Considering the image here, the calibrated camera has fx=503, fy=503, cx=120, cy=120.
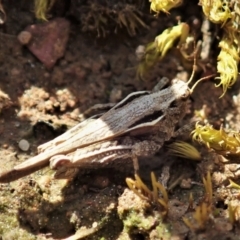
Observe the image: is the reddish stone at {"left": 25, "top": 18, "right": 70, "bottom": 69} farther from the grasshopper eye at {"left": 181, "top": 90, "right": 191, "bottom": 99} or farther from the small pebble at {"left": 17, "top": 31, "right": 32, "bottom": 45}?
the grasshopper eye at {"left": 181, "top": 90, "right": 191, "bottom": 99}

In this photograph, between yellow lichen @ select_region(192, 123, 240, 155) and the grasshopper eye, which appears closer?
yellow lichen @ select_region(192, 123, 240, 155)

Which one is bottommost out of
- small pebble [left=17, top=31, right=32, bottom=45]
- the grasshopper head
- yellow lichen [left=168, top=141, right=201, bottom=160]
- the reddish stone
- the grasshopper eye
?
yellow lichen [left=168, top=141, right=201, bottom=160]

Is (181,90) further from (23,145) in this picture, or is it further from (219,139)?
(23,145)

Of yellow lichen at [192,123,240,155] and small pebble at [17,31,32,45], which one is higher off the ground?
small pebble at [17,31,32,45]

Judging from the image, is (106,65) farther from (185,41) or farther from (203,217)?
(203,217)

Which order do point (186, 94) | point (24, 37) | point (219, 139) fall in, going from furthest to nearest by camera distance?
point (24, 37) < point (186, 94) < point (219, 139)

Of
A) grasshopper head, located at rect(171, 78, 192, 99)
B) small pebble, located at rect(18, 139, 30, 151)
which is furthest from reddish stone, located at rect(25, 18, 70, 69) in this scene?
grasshopper head, located at rect(171, 78, 192, 99)

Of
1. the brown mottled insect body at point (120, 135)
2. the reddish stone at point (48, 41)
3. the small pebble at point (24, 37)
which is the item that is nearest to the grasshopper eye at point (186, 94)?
the brown mottled insect body at point (120, 135)

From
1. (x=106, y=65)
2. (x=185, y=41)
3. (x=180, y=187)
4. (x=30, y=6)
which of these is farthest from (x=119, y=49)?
(x=180, y=187)

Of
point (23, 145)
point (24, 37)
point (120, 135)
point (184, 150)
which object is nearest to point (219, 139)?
point (184, 150)
